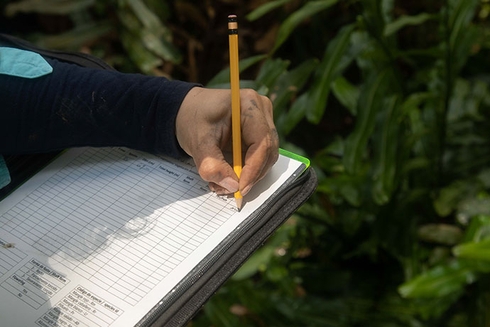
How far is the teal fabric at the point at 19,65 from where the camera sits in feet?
1.94

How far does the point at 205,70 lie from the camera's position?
1.57 metres

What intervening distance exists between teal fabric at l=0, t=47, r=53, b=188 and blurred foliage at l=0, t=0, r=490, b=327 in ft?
0.94

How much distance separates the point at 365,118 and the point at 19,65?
0.55 m

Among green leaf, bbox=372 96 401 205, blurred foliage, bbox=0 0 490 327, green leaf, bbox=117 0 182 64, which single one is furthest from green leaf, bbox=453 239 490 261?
green leaf, bbox=117 0 182 64

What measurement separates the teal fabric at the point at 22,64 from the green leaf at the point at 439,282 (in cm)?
63

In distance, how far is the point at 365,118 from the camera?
920 mm

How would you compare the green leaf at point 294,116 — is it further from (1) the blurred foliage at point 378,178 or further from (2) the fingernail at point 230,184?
(2) the fingernail at point 230,184

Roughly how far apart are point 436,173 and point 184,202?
25.4 inches

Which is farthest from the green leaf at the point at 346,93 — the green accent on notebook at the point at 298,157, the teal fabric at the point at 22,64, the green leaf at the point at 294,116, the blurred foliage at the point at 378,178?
the teal fabric at the point at 22,64

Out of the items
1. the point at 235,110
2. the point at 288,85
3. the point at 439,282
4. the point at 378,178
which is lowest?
the point at 439,282

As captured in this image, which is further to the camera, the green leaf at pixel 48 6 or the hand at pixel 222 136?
the green leaf at pixel 48 6

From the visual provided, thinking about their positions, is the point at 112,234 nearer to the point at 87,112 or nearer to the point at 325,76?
the point at 87,112

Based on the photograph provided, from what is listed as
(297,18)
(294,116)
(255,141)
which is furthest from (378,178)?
(255,141)

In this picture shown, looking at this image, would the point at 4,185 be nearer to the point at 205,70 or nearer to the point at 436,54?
the point at 436,54
